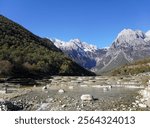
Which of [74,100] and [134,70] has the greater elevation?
[134,70]

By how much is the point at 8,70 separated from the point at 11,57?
514 inches

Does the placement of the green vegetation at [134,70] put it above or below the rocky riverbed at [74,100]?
above

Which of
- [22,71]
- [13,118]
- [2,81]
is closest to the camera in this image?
[13,118]

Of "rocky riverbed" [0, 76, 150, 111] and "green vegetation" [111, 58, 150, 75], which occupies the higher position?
"green vegetation" [111, 58, 150, 75]

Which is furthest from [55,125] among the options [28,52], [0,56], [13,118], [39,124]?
[28,52]

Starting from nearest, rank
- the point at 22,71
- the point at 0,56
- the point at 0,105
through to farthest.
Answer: the point at 0,105
the point at 22,71
the point at 0,56

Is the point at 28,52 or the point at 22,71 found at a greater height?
the point at 28,52

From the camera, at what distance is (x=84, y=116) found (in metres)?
6.47

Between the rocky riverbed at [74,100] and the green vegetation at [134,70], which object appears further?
the green vegetation at [134,70]

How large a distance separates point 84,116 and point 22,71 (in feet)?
173

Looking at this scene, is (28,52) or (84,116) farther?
(28,52)

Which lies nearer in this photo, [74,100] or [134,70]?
[74,100]

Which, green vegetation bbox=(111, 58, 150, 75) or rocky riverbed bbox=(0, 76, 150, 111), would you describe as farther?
green vegetation bbox=(111, 58, 150, 75)

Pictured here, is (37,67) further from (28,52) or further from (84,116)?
(84,116)
